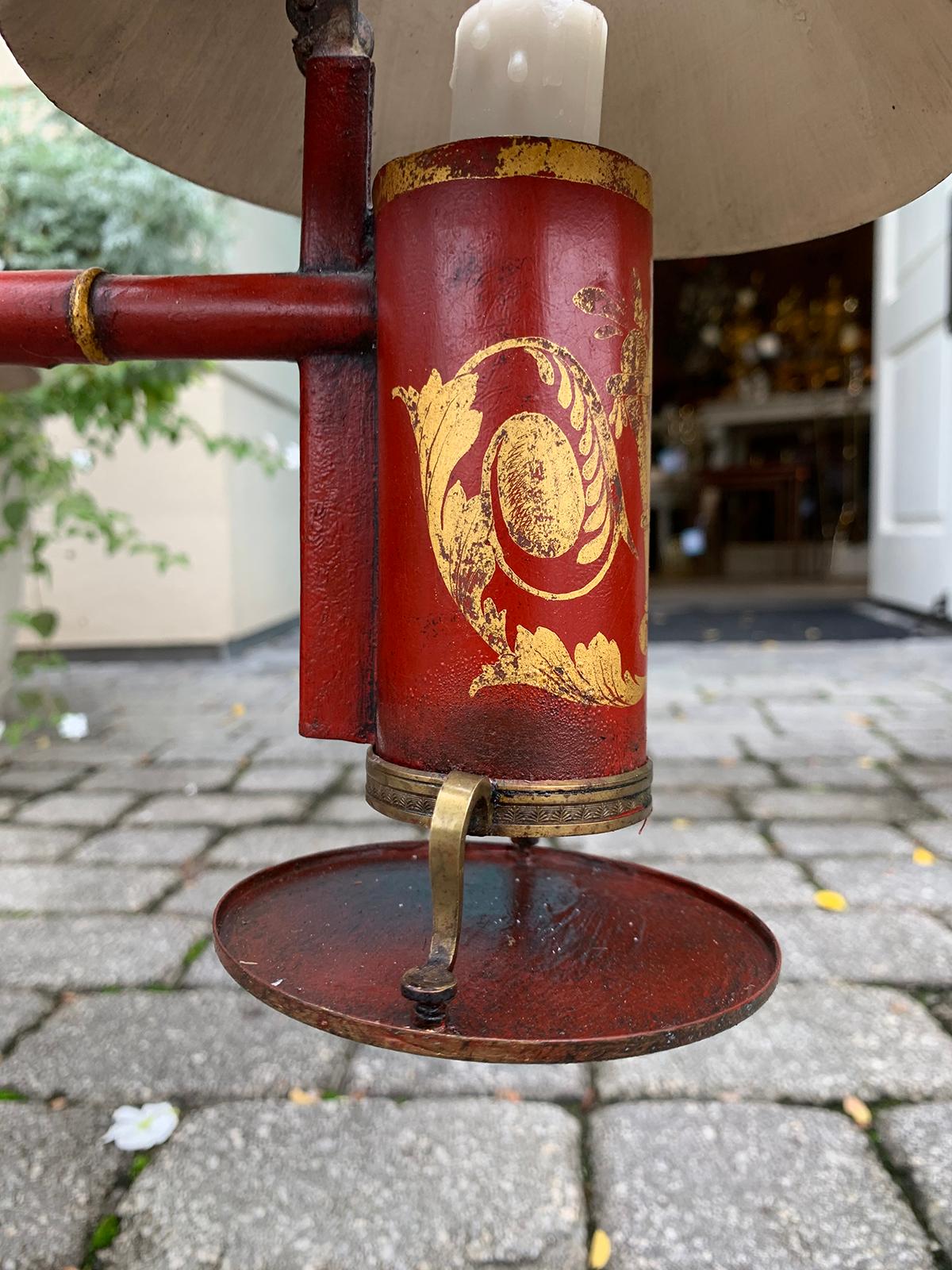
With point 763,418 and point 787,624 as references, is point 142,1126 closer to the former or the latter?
point 787,624

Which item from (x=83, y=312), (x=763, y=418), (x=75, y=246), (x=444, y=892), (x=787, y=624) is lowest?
(x=787, y=624)

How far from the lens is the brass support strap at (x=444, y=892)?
19.7 inches

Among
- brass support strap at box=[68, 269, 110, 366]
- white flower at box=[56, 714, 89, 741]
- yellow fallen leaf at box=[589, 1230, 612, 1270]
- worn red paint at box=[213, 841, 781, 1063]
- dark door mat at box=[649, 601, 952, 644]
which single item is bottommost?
yellow fallen leaf at box=[589, 1230, 612, 1270]

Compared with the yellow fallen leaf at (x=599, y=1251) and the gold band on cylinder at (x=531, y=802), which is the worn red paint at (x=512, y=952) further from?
the yellow fallen leaf at (x=599, y=1251)

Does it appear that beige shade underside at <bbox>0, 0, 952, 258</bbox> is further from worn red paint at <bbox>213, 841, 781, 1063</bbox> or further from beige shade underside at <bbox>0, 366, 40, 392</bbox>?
worn red paint at <bbox>213, 841, 781, 1063</bbox>

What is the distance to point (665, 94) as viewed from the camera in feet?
2.37

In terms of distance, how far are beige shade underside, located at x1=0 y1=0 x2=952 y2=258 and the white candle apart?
0.15 metres

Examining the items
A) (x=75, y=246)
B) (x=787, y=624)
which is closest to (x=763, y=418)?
(x=787, y=624)

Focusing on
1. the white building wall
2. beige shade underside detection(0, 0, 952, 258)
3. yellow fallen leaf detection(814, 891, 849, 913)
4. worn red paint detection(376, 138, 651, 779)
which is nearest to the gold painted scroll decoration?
worn red paint detection(376, 138, 651, 779)

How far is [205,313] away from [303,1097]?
98 centimetres

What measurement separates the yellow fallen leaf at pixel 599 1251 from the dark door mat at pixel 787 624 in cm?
419

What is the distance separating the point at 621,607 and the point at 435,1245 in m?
0.72

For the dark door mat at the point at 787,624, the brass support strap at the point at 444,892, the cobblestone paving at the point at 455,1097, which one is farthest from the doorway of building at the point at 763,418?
the brass support strap at the point at 444,892

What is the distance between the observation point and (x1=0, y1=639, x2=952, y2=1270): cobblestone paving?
963 millimetres
